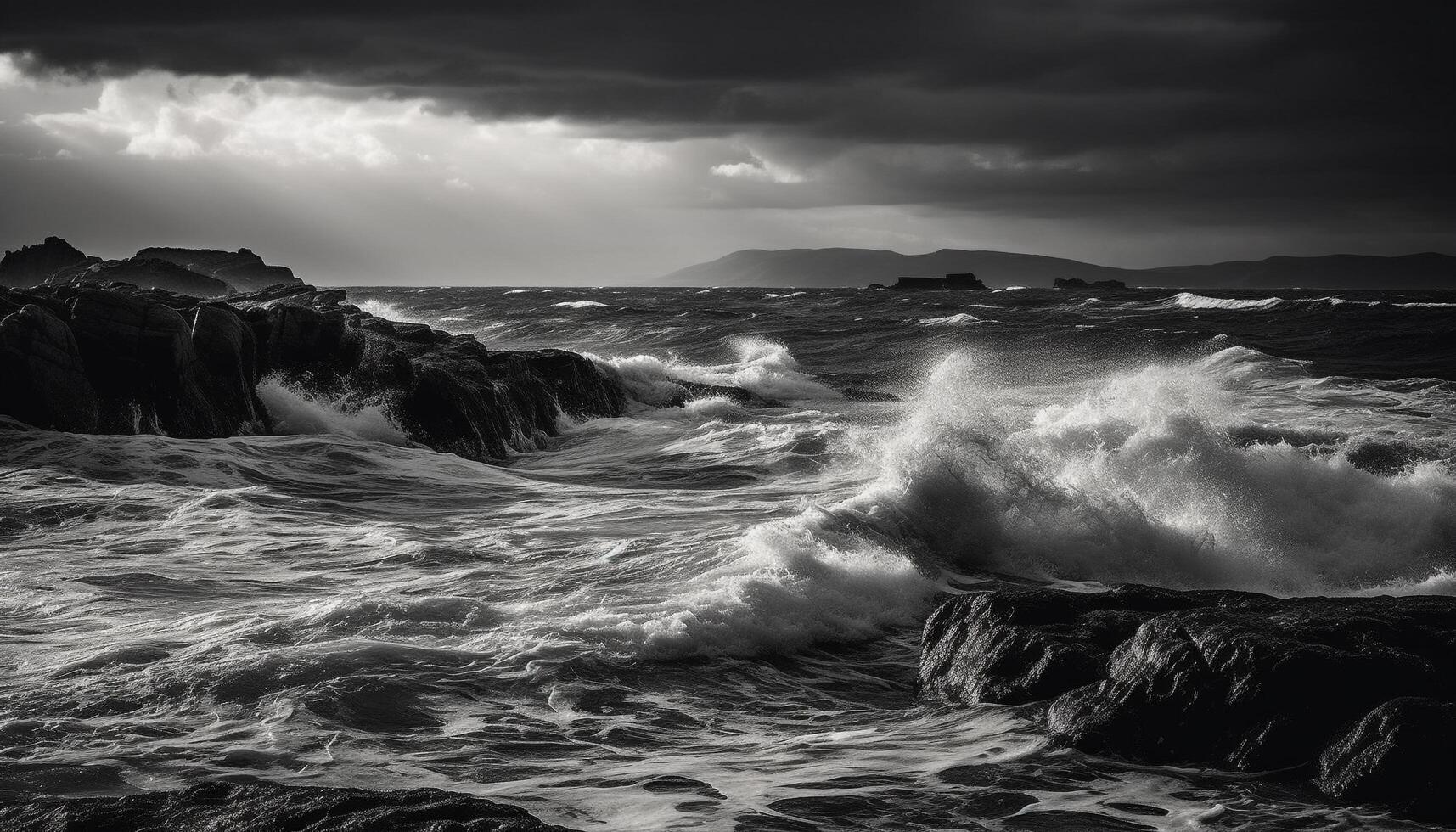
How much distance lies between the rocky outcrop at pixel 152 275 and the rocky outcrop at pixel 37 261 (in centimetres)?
260

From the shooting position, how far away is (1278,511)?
38.2 feet

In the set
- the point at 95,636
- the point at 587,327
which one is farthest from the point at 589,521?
the point at 587,327

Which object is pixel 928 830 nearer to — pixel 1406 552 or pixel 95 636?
pixel 95 636

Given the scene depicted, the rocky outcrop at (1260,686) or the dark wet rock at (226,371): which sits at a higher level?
the dark wet rock at (226,371)

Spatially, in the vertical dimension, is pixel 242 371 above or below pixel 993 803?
above

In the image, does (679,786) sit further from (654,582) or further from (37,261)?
(37,261)

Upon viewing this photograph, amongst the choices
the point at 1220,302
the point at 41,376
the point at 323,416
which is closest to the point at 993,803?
the point at 41,376

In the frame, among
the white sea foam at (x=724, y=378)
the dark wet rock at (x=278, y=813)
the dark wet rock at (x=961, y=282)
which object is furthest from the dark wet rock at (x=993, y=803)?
the dark wet rock at (x=961, y=282)

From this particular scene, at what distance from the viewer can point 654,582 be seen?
30.0 feet

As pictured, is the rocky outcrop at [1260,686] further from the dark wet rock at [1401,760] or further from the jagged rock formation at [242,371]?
the jagged rock formation at [242,371]

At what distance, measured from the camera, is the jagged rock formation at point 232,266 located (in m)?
96.6

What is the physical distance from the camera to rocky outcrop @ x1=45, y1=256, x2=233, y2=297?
72.1 m

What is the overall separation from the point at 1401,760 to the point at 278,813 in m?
4.55

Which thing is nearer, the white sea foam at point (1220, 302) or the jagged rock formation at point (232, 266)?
the white sea foam at point (1220, 302)
